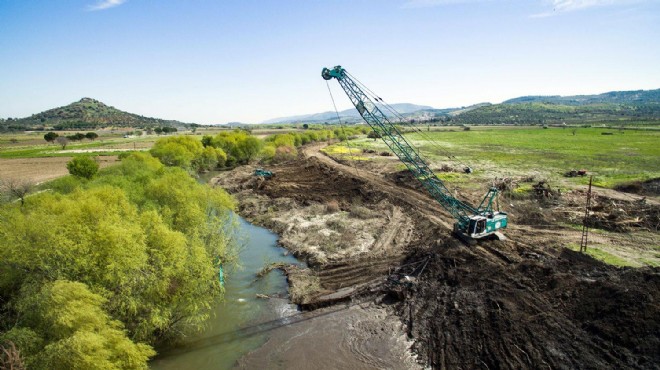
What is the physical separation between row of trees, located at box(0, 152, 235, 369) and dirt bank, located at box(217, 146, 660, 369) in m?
9.46

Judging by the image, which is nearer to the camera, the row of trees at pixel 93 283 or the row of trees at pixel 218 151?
the row of trees at pixel 93 283

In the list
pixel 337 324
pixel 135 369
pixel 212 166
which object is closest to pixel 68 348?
pixel 135 369

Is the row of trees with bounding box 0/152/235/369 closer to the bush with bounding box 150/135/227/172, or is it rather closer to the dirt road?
the bush with bounding box 150/135/227/172

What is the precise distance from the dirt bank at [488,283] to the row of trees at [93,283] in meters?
9.46

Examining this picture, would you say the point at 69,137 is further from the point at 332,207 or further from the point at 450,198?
the point at 450,198

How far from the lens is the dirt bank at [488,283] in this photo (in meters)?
17.8

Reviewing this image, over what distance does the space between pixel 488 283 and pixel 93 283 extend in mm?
23560

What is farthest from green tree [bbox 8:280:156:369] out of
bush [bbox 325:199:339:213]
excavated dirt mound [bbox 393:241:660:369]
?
bush [bbox 325:199:339:213]

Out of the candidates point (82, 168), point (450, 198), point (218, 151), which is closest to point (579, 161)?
point (450, 198)

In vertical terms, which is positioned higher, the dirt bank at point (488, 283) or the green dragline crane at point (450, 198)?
the green dragline crane at point (450, 198)

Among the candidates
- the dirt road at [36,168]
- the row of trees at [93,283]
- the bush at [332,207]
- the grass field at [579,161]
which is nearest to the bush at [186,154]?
the dirt road at [36,168]

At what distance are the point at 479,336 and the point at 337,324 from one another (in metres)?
8.53

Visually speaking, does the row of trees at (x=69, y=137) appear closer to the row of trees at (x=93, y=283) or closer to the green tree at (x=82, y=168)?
the green tree at (x=82, y=168)

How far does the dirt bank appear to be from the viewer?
700 inches
